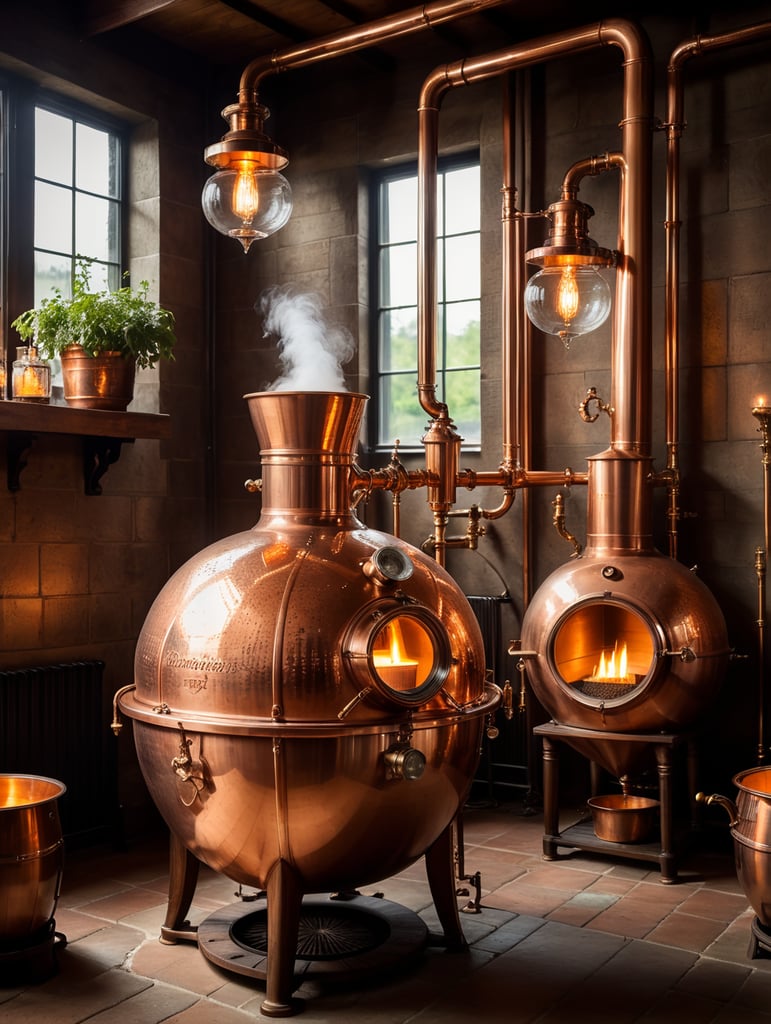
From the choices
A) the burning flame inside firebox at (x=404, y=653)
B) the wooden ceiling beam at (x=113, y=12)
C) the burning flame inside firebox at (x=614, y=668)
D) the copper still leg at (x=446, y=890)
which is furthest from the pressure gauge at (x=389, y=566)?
the wooden ceiling beam at (x=113, y=12)

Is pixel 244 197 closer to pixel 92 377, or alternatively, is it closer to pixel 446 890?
pixel 92 377

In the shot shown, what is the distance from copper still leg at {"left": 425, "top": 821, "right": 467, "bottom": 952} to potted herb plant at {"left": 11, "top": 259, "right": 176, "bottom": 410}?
115 inches

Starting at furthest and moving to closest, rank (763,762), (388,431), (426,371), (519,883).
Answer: (388,431) < (426,371) < (763,762) < (519,883)

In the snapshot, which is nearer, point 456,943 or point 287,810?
point 287,810

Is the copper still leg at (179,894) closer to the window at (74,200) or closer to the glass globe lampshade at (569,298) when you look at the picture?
the glass globe lampshade at (569,298)

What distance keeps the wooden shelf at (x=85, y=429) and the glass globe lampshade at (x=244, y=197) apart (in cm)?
139

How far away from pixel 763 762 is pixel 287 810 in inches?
113

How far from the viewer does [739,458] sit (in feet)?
18.4

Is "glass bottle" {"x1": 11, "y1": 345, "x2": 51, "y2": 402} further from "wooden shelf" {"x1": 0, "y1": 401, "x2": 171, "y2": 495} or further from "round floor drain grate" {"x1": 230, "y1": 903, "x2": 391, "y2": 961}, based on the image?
"round floor drain grate" {"x1": 230, "y1": 903, "x2": 391, "y2": 961}

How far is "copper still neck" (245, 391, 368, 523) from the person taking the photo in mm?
3969

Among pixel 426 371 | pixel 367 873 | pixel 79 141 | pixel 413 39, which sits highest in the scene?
pixel 413 39

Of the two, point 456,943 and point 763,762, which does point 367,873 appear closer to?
point 456,943

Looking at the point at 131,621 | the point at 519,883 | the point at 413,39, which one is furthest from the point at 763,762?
the point at 413,39

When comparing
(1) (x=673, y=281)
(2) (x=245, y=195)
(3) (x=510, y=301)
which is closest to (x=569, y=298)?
(1) (x=673, y=281)
